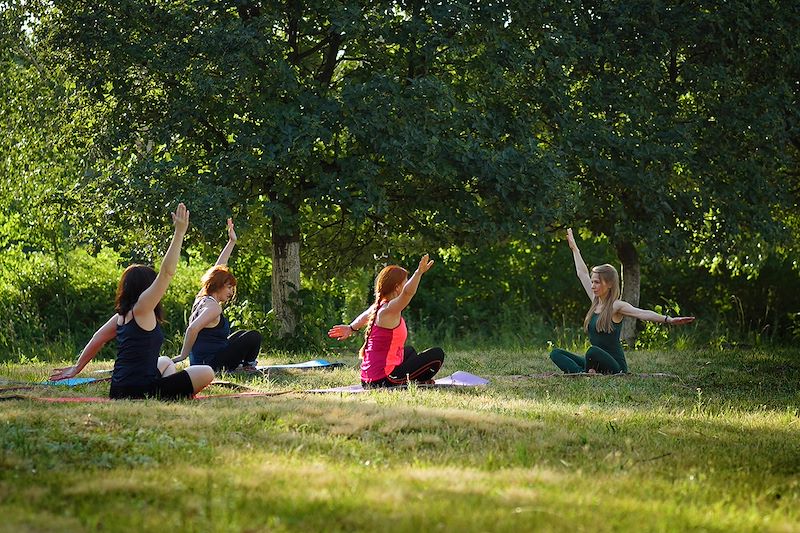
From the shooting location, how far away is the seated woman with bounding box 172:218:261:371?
1139 cm

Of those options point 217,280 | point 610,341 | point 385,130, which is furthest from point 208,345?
point 610,341

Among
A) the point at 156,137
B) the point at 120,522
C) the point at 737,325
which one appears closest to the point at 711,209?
the point at 737,325

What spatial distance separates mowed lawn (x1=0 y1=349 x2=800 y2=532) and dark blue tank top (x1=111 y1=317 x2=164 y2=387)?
634 millimetres

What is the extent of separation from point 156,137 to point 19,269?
17.5 ft

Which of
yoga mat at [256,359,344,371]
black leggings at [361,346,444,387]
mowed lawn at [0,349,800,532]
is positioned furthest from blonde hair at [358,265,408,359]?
yoga mat at [256,359,344,371]

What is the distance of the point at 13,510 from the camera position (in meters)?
4.73

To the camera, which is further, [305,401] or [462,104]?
[462,104]

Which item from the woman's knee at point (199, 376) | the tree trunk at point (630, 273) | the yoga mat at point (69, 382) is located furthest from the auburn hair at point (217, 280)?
the tree trunk at point (630, 273)

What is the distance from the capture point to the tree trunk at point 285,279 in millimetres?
15609

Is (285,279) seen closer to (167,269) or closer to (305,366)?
(305,366)

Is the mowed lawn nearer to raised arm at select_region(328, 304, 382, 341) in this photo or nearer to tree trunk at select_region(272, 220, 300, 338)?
raised arm at select_region(328, 304, 382, 341)

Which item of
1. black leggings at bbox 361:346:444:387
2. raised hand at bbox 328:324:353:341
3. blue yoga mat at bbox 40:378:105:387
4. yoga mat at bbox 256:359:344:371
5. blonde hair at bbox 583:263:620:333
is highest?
blonde hair at bbox 583:263:620:333

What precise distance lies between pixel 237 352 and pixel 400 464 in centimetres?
617

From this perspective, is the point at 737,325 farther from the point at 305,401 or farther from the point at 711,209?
the point at 305,401
